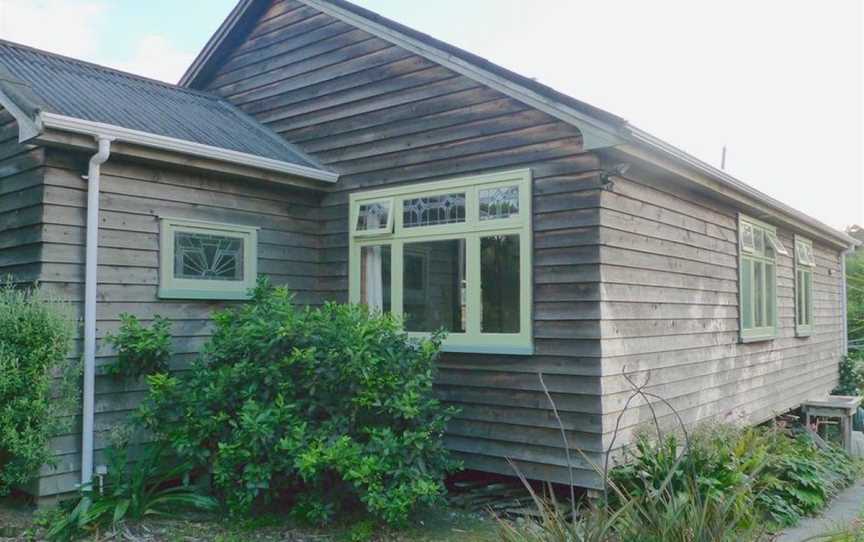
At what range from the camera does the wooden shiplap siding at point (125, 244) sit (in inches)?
221

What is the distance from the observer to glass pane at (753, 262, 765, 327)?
9.25m

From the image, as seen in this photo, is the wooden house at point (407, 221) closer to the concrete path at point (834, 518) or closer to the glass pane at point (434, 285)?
the glass pane at point (434, 285)

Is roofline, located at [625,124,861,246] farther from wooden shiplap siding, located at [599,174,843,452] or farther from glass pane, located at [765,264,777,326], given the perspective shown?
glass pane, located at [765,264,777,326]

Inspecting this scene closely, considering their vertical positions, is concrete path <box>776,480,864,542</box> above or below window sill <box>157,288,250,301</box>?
below

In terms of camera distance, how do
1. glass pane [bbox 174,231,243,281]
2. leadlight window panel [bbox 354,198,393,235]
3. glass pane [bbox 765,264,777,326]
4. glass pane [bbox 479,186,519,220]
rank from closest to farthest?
glass pane [bbox 479,186,519,220] < glass pane [bbox 174,231,243,281] < leadlight window panel [bbox 354,198,393,235] < glass pane [bbox 765,264,777,326]

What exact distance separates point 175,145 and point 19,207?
1.31 m

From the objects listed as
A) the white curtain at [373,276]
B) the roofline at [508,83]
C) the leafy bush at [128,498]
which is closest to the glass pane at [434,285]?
the white curtain at [373,276]

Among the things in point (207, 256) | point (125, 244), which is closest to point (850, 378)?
point (207, 256)

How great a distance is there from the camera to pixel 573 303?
5.88 metres

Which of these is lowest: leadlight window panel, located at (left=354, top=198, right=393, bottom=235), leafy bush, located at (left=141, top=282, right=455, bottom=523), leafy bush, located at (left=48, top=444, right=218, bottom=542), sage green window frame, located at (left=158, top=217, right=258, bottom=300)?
leafy bush, located at (left=48, top=444, right=218, bottom=542)

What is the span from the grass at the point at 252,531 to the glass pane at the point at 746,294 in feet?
15.4

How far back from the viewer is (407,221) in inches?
275

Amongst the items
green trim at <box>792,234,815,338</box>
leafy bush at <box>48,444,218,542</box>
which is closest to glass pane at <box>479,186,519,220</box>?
leafy bush at <box>48,444,218,542</box>

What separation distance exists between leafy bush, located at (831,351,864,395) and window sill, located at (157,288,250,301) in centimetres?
1162
